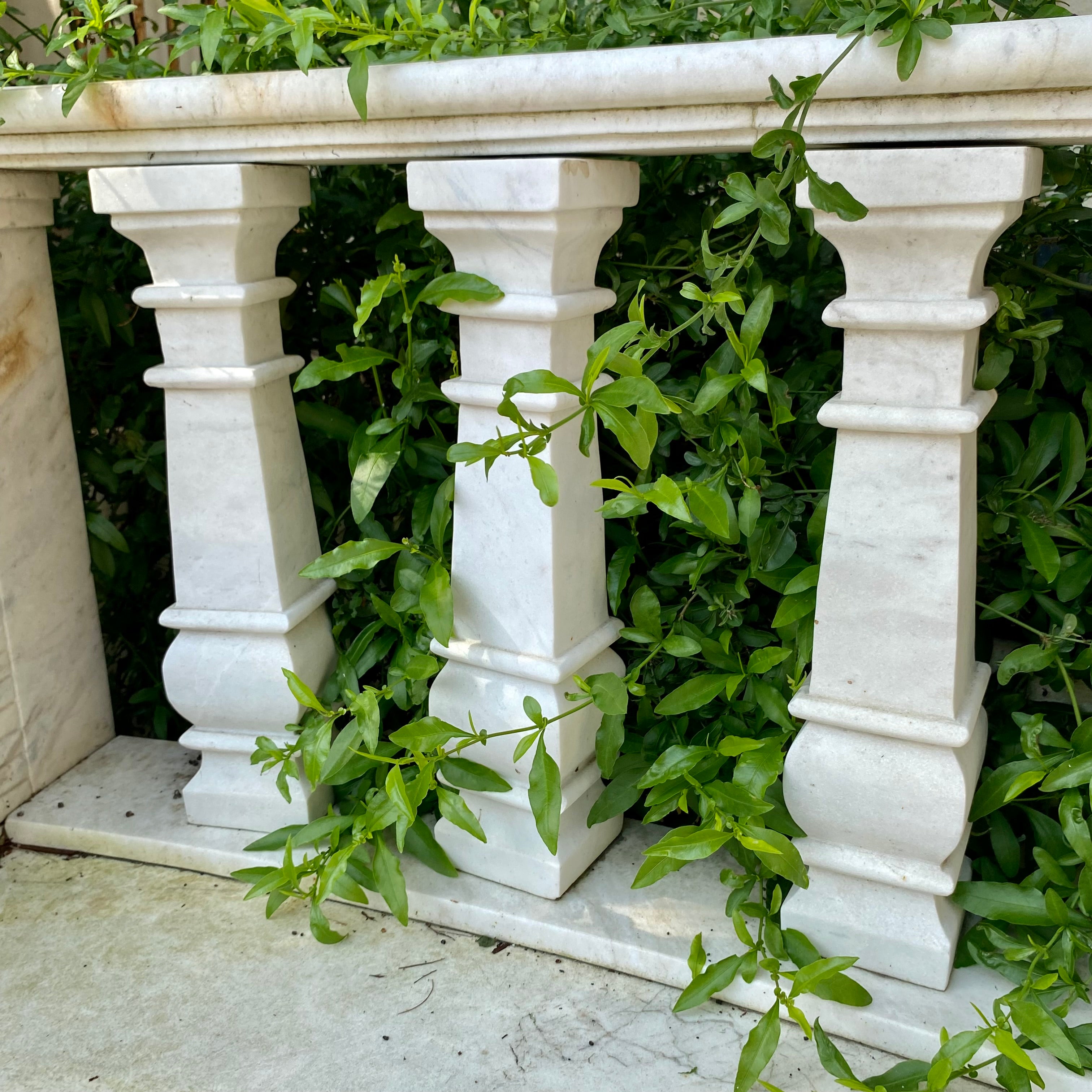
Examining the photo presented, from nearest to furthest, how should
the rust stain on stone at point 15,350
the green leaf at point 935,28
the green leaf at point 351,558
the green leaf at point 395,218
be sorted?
the green leaf at point 935,28
the green leaf at point 351,558
the green leaf at point 395,218
the rust stain on stone at point 15,350

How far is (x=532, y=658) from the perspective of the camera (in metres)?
1.40

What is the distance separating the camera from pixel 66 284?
1.88 metres

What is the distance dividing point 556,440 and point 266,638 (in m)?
0.56

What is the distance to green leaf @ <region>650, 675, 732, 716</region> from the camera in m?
1.39

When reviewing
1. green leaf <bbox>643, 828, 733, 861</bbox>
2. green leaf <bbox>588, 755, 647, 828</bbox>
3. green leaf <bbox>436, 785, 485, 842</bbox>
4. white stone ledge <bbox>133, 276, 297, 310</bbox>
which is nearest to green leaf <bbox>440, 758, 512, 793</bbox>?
green leaf <bbox>436, 785, 485, 842</bbox>

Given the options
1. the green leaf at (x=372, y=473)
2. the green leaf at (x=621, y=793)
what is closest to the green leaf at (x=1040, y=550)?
the green leaf at (x=621, y=793)

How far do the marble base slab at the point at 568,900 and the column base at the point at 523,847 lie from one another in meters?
0.02

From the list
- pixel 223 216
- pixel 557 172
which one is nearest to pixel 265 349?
pixel 223 216

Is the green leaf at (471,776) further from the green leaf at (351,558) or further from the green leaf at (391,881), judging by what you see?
the green leaf at (351,558)

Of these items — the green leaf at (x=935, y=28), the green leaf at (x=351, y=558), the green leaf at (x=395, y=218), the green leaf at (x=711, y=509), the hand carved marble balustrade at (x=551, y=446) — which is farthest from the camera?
the green leaf at (x=395, y=218)

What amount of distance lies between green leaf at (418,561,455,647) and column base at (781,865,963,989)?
21.3 inches

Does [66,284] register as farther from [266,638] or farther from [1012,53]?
[1012,53]

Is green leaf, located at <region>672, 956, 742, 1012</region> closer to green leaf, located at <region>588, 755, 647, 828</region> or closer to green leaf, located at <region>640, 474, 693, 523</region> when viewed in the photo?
green leaf, located at <region>588, 755, 647, 828</region>

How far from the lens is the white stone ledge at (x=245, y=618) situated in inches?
61.1
